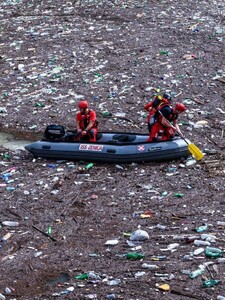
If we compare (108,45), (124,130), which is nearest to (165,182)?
(124,130)

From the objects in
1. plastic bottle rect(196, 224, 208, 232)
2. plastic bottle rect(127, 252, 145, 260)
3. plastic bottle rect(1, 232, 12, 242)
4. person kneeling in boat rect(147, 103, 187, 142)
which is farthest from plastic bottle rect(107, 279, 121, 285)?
person kneeling in boat rect(147, 103, 187, 142)

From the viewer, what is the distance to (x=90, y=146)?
8914mm

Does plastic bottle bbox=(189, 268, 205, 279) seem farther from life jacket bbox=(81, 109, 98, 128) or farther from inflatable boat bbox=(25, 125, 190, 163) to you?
life jacket bbox=(81, 109, 98, 128)

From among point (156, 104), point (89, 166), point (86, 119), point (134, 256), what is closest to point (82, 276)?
point (134, 256)

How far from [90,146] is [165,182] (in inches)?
51.2

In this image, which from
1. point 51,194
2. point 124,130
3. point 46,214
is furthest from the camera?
point 124,130

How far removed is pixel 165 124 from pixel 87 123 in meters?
1.18

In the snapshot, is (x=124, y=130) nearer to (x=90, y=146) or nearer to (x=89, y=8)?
(x=90, y=146)

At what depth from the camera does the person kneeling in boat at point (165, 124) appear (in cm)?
877

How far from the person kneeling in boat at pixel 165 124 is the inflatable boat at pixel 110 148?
0.14 meters

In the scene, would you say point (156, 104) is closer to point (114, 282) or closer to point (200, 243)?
point (200, 243)

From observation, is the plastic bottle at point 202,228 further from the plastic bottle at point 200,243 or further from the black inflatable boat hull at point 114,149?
the black inflatable boat hull at point 114,149

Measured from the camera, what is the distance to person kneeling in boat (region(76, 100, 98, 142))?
912cm

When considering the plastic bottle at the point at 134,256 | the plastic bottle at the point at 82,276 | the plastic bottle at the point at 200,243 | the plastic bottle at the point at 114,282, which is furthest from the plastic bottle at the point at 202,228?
the plastic bottle at the point at 82,276
